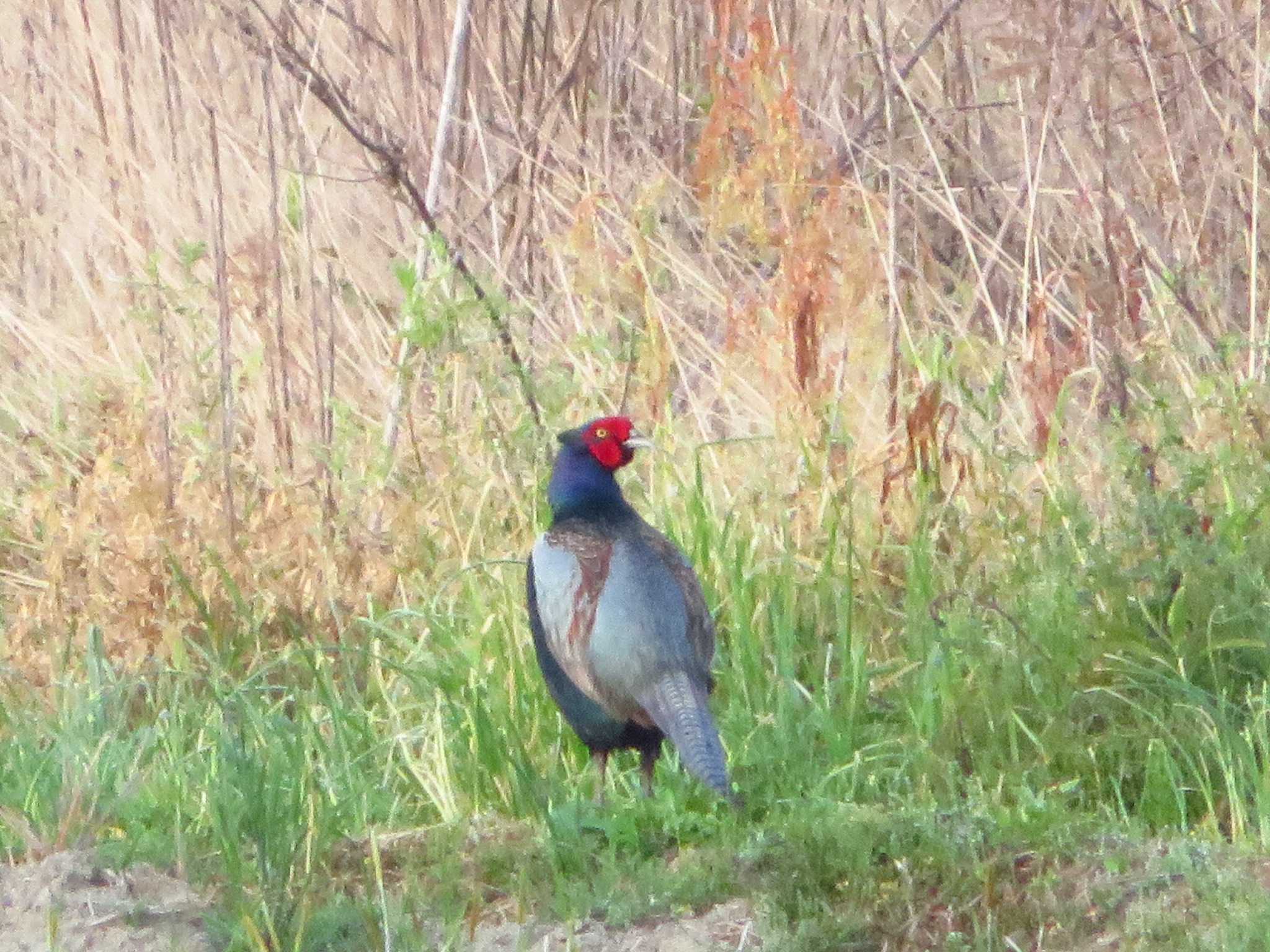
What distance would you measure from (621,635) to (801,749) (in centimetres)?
43

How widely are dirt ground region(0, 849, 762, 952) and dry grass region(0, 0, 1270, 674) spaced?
1741 mm

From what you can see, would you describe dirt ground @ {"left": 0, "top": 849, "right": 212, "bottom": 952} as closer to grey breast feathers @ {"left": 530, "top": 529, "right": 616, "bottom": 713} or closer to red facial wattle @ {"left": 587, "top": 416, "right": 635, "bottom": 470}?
grey breast feathers @ {"left": 530, "top": 529, "right": 616, "bottom": 713}

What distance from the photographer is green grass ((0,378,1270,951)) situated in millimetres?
3264

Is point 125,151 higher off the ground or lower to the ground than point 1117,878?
higher

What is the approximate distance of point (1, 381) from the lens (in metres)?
6.56

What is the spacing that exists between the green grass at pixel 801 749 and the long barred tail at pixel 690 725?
8 centimetres

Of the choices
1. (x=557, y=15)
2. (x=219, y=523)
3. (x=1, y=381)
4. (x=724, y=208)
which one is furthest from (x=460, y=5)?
(x=1, y=381)

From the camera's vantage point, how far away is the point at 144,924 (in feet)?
10.4

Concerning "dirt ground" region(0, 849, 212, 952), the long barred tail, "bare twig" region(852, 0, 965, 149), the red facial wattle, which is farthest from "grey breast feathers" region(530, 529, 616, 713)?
"bare twig" region(852, 0, 965, 149)

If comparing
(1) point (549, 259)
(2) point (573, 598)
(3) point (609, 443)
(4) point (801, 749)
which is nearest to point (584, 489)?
(3) point (609, 443)

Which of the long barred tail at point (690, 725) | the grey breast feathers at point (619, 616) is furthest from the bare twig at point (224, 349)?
the long barred tail at point (690, 725)

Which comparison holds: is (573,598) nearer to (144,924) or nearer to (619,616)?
(619,616)

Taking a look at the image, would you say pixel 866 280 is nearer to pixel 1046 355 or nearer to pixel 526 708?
pixel 1046 355

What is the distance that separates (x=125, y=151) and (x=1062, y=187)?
2789 millimetres
